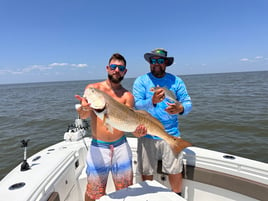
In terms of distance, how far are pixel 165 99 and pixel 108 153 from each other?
1.30 metres

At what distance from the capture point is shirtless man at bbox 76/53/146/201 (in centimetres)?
267

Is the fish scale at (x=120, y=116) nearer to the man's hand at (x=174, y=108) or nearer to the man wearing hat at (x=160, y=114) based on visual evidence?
the man's hand at (x=174, y=108)

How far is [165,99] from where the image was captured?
311 centimetres

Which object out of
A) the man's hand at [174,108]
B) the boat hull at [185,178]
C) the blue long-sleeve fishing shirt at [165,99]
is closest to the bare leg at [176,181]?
Result: the boat hull at [185,178]

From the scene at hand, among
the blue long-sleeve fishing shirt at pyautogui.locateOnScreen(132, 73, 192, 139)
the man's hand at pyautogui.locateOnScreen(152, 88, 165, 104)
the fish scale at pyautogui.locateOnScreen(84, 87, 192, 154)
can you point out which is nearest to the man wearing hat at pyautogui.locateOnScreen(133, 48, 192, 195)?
the blue long-sleeve fishing shirt at pyautogui.locateOnScreen(132, 73, 192, 139)

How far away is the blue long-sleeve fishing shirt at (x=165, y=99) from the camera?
313 cm

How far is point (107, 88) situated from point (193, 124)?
10.2 m

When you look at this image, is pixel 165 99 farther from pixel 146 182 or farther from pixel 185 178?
pixel 185 178

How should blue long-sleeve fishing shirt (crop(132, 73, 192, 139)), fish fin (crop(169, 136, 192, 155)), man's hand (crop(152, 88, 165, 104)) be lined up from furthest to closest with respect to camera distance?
blue long-sleeve fishing shirt (crop(132, 73, 192, 139)), man's hand (crop(152, 88, 165, 104)), fish fin (crop(169, 136, 192, 155))

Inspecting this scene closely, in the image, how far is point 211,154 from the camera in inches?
138

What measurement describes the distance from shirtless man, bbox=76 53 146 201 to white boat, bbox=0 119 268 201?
13.0 inches

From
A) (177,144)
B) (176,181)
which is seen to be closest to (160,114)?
(177,144)

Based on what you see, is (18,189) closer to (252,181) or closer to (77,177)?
(77,177)

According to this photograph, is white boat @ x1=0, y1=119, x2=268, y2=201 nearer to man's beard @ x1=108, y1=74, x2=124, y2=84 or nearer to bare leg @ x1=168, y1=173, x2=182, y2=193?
bare leg @ x1=168, y1=173, x2=182, y2=193
